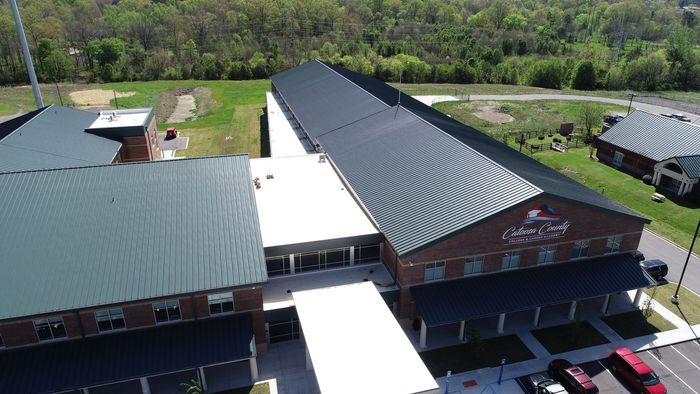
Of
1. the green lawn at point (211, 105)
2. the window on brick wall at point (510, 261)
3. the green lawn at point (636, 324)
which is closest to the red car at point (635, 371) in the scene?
the green lawn at point (636, 324)

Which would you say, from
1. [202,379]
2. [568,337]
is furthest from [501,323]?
[202,379]

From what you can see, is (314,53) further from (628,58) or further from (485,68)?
(628,58)

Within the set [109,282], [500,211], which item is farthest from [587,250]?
[109,282]

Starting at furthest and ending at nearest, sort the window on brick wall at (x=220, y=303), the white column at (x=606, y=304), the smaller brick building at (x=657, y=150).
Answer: the smaller brick building at (x=657, y=150) < the white column at (x=606, y=304) < the window on brick wall at (x=220, y=303)

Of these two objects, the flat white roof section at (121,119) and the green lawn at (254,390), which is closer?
the green lawn at (254,390)

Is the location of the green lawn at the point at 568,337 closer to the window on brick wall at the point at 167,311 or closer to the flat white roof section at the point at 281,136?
the window on brick wall at the point at 167,311

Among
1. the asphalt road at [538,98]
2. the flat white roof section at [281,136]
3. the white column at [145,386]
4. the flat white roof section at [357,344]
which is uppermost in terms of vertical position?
the flat white roof section at [281,136]

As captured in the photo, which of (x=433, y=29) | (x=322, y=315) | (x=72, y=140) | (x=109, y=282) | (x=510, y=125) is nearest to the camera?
(x=109, y=282)

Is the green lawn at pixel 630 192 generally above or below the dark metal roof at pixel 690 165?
below
